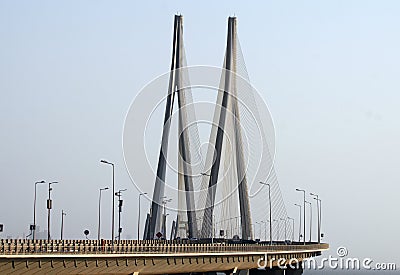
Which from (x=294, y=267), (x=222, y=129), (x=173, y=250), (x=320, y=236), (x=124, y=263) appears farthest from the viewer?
(x=320, y=236)

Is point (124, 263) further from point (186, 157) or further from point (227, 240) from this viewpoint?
point (227, 240)

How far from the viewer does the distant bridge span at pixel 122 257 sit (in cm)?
6850

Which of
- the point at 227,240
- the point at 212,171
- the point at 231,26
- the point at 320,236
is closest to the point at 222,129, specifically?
the point at 212,171

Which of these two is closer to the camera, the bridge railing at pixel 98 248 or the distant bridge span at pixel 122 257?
the distant bridge span at pixel 122 257

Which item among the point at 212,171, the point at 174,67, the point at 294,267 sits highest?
the point at 174,67

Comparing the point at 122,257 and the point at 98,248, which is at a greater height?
the point at 98,248

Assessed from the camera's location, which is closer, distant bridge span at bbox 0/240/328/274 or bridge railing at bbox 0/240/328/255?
distant bridge span at bbox 0/240/328/274

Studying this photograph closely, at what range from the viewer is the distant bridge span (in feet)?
225

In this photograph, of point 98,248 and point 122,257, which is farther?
point 122,257

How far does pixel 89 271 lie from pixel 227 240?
191ft

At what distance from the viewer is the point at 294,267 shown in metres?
132

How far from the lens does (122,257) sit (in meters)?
80.1

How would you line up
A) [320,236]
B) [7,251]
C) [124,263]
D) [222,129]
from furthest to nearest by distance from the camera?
[320,236] → [222,129] → [124,263] → [7,251]

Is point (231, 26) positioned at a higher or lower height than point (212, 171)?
higher
